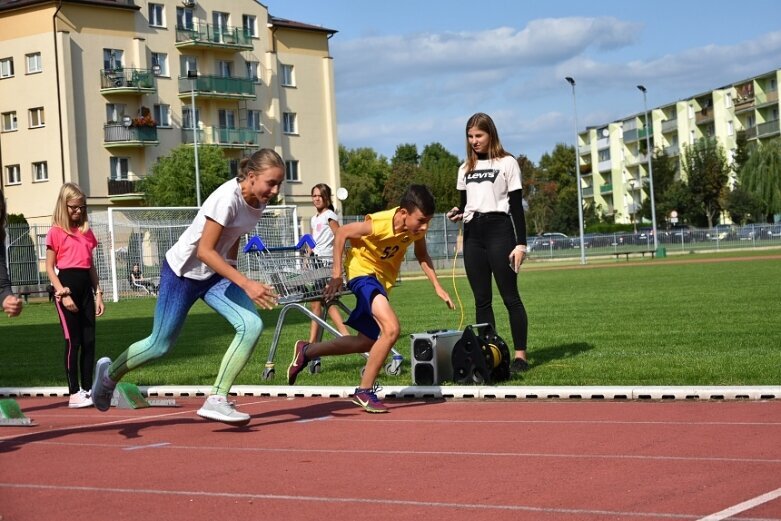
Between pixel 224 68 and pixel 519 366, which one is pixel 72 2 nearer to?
pixel 224 68

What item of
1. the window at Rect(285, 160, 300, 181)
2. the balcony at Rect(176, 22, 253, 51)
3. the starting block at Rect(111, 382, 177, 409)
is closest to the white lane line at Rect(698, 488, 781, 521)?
the starting block at Rect(111, 382, 177, 409)

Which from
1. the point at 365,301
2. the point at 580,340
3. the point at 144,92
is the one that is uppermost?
the point at 144,92

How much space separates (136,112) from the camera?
6975 cm

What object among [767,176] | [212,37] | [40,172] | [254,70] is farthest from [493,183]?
[767,176]

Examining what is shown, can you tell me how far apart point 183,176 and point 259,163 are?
5761 cm

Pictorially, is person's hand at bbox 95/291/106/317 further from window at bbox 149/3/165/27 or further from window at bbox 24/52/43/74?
window at bbox 149/3/165/27

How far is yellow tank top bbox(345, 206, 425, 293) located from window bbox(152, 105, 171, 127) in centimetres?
6311

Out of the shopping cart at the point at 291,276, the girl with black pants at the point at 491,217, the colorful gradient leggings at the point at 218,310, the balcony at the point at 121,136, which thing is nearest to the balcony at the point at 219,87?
the balcony at the point at 121,136

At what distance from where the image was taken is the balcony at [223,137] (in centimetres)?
7312

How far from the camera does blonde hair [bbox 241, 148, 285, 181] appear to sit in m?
8.08

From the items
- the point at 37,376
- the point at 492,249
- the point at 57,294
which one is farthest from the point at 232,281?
the point at 37,376

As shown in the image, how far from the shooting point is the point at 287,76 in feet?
254

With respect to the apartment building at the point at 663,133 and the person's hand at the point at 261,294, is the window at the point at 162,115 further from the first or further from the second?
the person's hand at the point at 261,294

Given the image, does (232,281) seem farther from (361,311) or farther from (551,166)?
(551,166)
